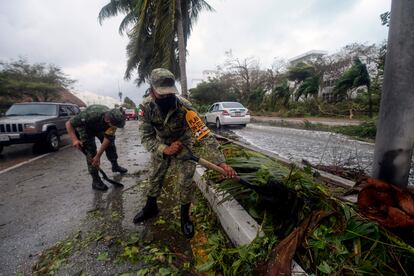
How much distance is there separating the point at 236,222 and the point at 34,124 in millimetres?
6950

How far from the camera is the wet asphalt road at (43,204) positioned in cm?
217

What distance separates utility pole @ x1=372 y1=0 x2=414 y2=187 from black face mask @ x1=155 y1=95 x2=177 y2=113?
177 centimetres

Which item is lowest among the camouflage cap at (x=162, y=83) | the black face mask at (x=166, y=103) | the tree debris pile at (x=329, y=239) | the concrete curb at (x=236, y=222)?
the concrete curb at (x=236, y=222)

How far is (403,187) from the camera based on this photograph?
1645 mm

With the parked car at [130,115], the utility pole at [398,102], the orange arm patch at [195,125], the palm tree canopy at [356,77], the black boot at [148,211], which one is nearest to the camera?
the utility pole at [398,102]

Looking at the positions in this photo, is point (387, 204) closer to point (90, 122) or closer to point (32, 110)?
point (90, 122)

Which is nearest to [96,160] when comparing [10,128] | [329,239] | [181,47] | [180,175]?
[180,175]

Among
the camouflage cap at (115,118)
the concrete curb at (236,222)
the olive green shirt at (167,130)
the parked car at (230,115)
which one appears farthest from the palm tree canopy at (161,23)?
the concrete curb at (236,222)

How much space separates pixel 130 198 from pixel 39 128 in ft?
16.5

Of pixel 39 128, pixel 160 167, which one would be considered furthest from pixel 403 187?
pixel 39 128

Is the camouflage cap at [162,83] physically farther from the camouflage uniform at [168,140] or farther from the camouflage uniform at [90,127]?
the camouflage uniform at [90,127]

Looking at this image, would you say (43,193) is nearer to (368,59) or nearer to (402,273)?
(402,273)

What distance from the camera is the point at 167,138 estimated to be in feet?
8.10

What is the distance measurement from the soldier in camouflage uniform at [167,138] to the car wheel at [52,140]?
5.96m
